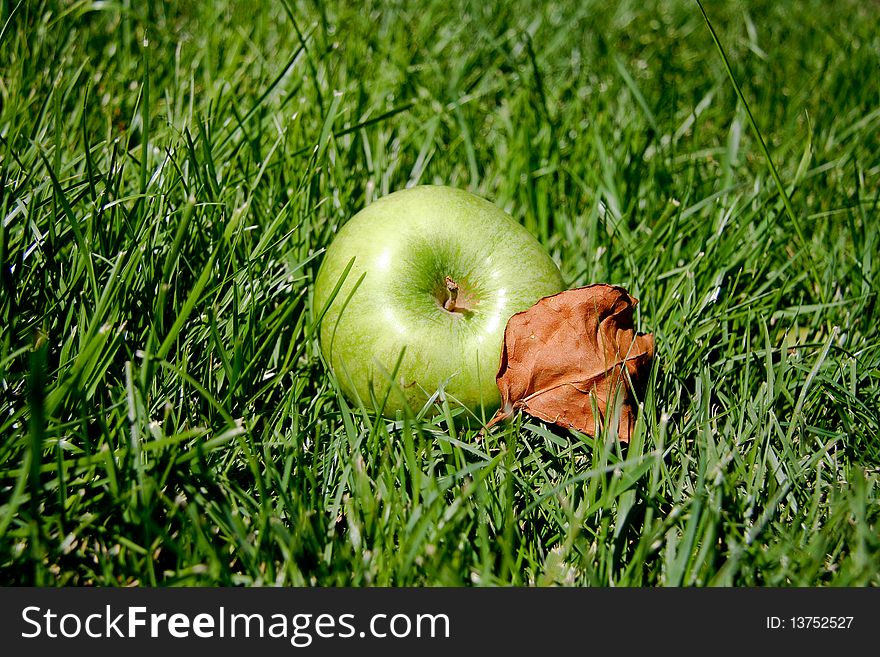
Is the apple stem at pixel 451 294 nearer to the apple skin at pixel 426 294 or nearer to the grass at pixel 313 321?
the apple skin at pixel 426 294

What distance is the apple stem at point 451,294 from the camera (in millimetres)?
1762

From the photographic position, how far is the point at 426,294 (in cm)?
176

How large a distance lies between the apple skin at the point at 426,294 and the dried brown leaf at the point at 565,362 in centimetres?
6

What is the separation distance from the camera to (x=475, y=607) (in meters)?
1.30

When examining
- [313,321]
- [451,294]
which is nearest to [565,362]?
[451,294]

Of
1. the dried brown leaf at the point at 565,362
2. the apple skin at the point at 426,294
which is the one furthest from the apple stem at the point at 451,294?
the dried brown leaf at the point at 565,362

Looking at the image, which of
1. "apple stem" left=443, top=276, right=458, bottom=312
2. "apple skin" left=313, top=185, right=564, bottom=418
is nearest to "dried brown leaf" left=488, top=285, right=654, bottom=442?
"apple skin" left=313, top=185, right=564, bottom=418

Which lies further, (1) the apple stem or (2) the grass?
(1) the apple stem

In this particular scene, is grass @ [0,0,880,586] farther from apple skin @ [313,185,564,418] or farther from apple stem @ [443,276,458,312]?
apple stem @ [443,276,458,312]

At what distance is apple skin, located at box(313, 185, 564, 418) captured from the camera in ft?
5.52

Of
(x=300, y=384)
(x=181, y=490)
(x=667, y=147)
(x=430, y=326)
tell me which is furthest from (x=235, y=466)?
(x=667, y=147)

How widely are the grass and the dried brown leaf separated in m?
0.08

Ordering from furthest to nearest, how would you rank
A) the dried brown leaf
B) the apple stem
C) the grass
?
the apple stem → the dried brown leaf → the grass

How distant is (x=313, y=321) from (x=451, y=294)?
15.1 inches
